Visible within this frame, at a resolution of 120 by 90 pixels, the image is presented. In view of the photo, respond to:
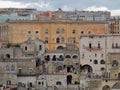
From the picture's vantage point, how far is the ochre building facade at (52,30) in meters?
69.0

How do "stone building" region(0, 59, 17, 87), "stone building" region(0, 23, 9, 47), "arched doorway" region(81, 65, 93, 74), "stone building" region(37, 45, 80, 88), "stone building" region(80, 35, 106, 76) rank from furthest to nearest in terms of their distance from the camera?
1. "stone building" region(0, 23, 9, 47)
2. "stone building" region(80, 35, 106, 76)
3. "arched doorway" region(81, 65, 93, 74)
4. "stone building" region(37, 45, 80, 88)
5. "stone building" region(0, 59, 17, 87)

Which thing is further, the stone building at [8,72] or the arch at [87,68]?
the arch at [87,68]

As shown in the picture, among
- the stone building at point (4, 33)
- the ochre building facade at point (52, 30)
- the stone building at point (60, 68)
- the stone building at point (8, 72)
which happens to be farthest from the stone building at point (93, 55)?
the stone building at point (4, 33)

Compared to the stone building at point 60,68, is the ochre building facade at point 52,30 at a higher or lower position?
higher

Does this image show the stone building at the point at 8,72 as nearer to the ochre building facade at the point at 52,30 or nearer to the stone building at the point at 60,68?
the stone building at the point at 60,68

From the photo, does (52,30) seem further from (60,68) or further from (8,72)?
(8,72)

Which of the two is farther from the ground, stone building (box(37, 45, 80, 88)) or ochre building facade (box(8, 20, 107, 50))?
ochre building facade (box(8, 20, 107, 50))

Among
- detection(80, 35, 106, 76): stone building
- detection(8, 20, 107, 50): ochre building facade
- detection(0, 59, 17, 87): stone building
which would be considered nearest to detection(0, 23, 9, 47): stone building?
detection(8, 20, 107, 50): ochre building facade

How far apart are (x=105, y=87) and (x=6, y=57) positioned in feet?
31.9

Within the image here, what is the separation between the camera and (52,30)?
6956 centimetres

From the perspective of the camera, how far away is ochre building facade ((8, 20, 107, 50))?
69.0 meters

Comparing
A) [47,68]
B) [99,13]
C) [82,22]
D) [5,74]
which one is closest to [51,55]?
[47,68]

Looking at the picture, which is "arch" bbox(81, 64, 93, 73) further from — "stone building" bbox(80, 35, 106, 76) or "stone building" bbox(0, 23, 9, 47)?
"stone building" bbox(0, 23, 9, 47)

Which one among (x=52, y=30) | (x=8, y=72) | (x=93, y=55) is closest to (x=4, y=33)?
(x=52, y=30)
